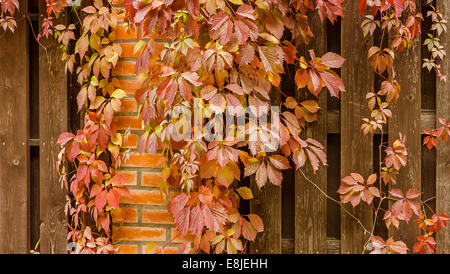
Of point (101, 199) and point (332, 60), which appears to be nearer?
point (332, 60)

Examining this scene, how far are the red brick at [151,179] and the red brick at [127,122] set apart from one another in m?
0.22

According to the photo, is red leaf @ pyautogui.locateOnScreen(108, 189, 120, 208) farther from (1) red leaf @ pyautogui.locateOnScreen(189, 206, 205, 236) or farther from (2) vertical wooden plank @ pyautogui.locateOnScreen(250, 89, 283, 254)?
(2) vertical wooden plank @ pyautogui.locateOnScreen(250, 89, 283, 254)

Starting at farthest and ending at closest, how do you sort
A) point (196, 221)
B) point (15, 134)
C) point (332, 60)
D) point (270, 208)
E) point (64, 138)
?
1. point (15, 134)
2. point (270, 208)
3. point (64, 138)
4. point (332, 60)
5. point (196, 221)

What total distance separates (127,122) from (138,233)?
0.51 m

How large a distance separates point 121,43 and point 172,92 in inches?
23.8

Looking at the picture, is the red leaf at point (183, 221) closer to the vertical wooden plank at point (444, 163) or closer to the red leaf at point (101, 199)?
the red leaf at point (101, 199)

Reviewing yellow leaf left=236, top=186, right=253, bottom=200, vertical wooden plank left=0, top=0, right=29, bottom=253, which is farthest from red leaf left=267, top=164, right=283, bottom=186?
vertical wooden plank left=0, top=0, right=29, bottom=253

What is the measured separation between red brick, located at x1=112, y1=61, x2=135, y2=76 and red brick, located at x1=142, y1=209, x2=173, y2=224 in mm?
622

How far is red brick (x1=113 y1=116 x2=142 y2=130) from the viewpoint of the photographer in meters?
1.58

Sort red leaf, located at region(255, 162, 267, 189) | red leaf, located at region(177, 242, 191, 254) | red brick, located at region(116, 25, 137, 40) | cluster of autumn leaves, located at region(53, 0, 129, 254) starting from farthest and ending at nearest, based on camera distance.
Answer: red brick, located at region(116, 25, 137, 40)
cluster of autumn leaves, located at region(53, 0, 129, 254)
red leaf, located at region(177, 242, 191, 254)
red leaf, located at region(255, 162, 267, 189)

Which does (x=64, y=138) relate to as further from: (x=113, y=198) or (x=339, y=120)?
(x=339, y=120)

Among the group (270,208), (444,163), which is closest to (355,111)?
(444,163)

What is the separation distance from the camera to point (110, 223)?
1.61 m

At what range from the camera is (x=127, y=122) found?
5.21 ft
